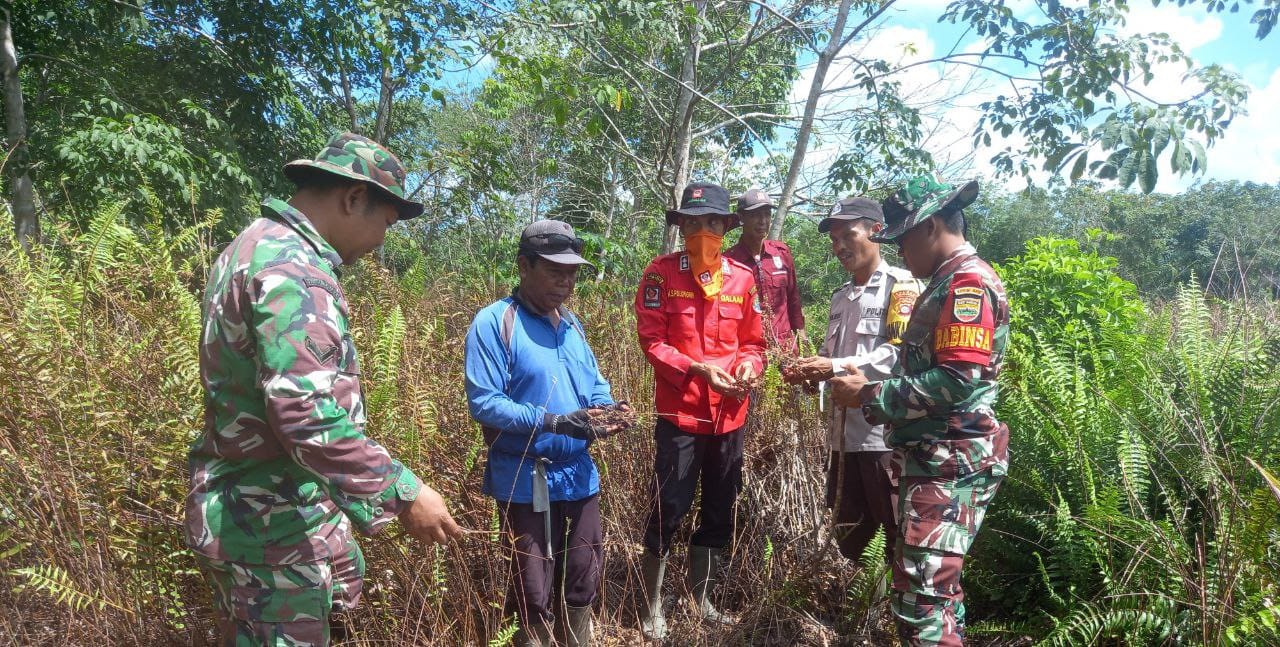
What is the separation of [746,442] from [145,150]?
206 inches

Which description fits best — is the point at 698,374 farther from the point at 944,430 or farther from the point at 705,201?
the point at 944,430

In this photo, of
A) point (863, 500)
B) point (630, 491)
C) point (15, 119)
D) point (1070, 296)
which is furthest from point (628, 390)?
point (15, 119)

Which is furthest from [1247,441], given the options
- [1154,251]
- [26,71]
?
[1154,251]

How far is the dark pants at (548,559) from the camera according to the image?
2217 millimetres

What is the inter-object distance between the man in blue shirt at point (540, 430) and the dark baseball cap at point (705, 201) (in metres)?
0.82

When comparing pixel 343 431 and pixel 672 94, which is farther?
pixel 672 94

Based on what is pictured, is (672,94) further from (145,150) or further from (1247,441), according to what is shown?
(1247,441)

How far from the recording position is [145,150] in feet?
17.3

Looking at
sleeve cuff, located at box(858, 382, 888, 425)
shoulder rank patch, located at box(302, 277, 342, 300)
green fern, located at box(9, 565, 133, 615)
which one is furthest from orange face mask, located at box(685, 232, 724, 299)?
green fern, located at box(9, 565, 133, 615)

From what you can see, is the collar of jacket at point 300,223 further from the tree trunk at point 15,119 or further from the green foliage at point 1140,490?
the tree trunk at point 15,119

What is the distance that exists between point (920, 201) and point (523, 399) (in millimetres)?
1498

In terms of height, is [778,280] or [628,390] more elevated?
[778,280]

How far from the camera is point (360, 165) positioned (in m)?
1.59

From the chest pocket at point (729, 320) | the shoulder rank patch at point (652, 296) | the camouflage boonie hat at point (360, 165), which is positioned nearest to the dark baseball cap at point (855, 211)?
the chest pocket at point (729, 320)
